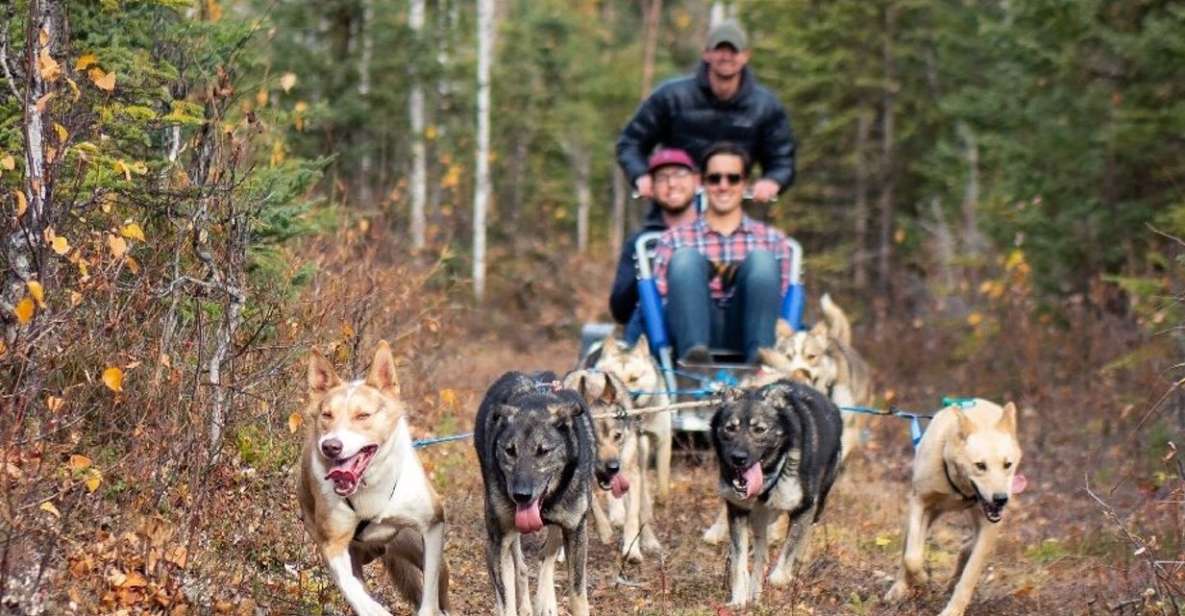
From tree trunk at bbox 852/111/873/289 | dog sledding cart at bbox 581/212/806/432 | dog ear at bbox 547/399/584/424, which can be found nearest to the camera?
dog ear at bbox 547/399/584/424

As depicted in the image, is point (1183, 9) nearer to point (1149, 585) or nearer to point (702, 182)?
point (702, 182)

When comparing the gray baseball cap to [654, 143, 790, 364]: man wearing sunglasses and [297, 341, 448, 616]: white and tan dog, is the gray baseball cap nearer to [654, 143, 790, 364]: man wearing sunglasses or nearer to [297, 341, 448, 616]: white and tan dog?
[654, 143, 790, 364]: man wearing sunglasses

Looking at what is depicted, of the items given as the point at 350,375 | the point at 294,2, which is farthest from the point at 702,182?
the point at 294,2

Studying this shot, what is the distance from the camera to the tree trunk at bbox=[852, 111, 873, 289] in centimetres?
1973

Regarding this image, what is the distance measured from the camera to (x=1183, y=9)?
1101 centimetres

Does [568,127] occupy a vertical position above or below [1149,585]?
above

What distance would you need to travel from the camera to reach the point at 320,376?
564cm

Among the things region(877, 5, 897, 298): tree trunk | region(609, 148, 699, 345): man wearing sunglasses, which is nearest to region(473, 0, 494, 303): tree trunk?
region(877, 5, 897, 298): tree trunk

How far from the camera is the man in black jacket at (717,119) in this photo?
1127 cm

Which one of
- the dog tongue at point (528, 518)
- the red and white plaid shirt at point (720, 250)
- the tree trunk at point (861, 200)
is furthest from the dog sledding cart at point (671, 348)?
the tree trunk at point (861, 200)

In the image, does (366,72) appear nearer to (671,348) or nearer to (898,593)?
(671,348)

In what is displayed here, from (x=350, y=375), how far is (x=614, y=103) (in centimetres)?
2528

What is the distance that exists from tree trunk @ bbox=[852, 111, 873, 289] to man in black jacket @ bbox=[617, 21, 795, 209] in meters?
8.43

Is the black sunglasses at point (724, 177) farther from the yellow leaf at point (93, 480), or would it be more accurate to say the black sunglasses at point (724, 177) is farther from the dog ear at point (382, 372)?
the yellow leaf at point (93, 480)
